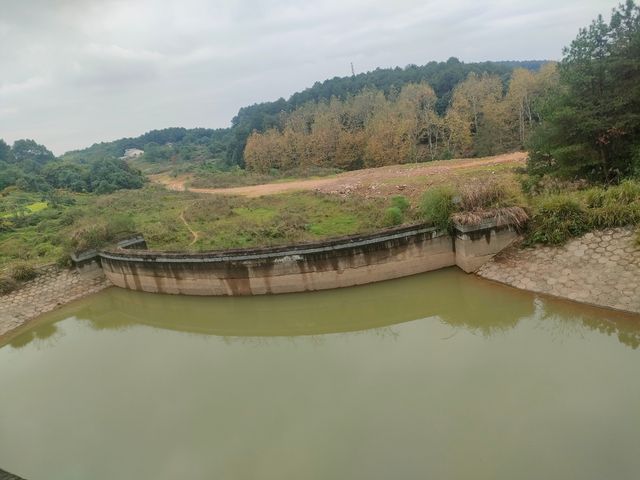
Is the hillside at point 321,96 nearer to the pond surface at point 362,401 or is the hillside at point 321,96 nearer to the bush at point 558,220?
the bush at point 558,220

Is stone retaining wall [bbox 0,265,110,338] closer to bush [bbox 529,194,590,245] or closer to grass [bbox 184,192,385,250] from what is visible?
grass [bbox 184,192,385,250]

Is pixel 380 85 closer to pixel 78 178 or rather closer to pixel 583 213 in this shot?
pixel 78 178

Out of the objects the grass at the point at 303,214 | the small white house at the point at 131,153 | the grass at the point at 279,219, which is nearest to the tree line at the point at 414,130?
the grass at the point at 303,214

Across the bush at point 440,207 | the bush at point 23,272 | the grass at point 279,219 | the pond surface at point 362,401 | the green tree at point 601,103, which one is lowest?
the pond surface at point 362,401

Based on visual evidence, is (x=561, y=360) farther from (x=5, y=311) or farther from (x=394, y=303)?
(x=5, y=311)

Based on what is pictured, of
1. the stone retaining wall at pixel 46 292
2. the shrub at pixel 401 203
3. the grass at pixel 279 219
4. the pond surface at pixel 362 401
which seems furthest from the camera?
the shrub at pixel 401 203
